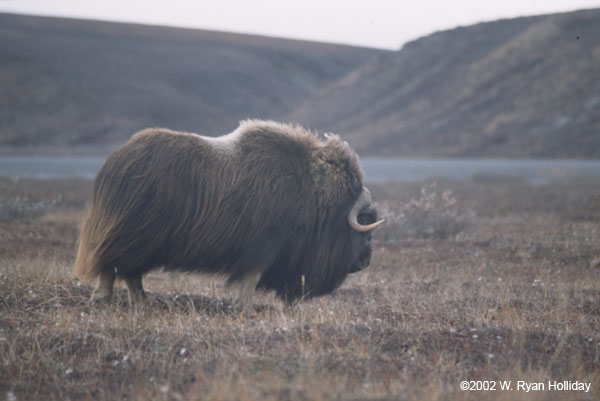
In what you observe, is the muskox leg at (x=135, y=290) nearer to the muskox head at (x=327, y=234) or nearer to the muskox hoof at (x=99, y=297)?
the muskox hoof at (x=99, y=297)

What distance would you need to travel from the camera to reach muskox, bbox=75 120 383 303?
4.48m

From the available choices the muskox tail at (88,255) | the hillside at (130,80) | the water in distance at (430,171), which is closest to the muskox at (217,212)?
the muskox tail at (88,255)

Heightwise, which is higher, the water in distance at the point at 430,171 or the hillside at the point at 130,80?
the hillside at the point at 130,80

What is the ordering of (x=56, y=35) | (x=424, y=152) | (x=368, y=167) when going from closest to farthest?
(x=368, y=167) → (x=424, y=152) → (x=56, y=35)

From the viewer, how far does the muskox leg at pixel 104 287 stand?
15.5 feet

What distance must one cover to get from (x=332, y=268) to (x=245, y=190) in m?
1.08

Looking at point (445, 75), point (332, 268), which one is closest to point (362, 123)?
point (445, 75)

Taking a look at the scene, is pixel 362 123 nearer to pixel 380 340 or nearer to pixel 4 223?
pixel 4 223

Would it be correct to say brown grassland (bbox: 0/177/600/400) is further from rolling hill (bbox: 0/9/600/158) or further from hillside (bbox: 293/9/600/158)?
hillside (bbox: 293/9/600/158)

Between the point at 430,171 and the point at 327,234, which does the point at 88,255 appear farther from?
the point at 430,171

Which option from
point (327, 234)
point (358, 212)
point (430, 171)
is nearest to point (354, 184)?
point (358, 212)

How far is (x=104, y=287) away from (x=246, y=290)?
1177 mm

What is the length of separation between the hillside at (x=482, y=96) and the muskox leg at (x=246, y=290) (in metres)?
31.3

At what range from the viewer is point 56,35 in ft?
209
